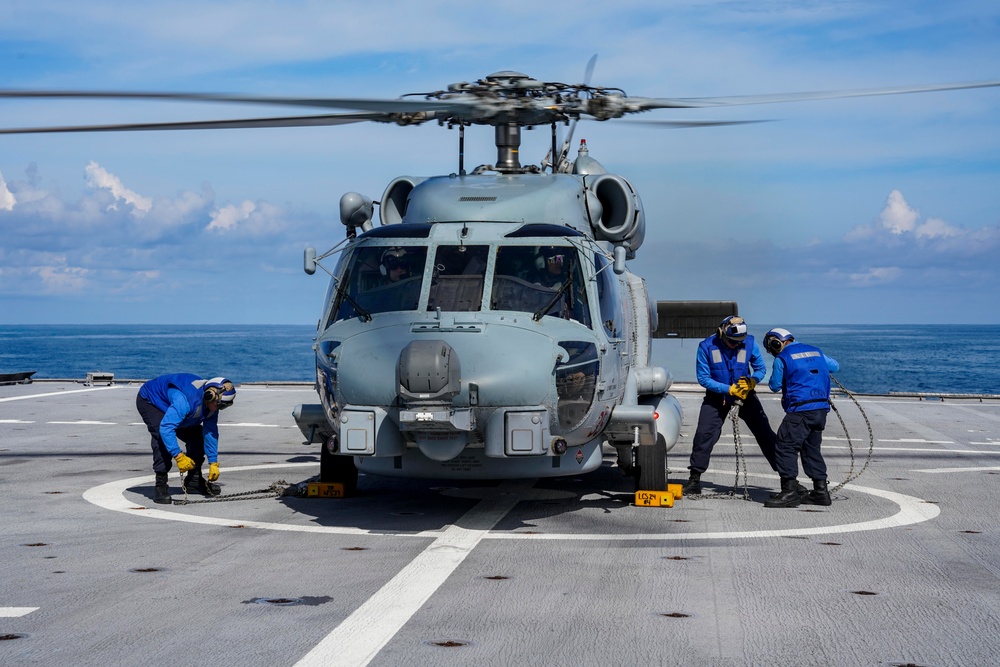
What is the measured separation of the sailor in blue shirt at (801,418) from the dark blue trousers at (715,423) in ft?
2.71

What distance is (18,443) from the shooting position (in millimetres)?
16062

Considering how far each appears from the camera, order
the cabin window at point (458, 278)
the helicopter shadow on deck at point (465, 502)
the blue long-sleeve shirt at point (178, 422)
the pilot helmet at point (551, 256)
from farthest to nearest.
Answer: the blue long-sleeve shirt at point (178, 422), the pilot helmet at point (551, 256), the helicopter shadow on deck at point (465, 502), the cabin window at point (458, 278)

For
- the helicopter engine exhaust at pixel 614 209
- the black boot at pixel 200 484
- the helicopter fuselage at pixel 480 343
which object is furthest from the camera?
the helicopter engine exhaust at pixel 614 209

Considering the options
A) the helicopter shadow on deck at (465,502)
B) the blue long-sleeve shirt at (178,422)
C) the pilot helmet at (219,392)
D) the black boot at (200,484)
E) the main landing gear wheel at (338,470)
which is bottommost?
the helicopter shadow on deck at (465,502)

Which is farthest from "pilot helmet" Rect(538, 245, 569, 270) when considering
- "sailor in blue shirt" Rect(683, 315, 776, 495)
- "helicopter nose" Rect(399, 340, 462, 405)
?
"sailor in blue shirt" Rect(683, 315, 776, 495)

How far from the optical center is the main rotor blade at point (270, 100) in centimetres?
664

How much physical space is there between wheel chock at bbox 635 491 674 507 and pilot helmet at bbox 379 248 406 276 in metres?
3.27

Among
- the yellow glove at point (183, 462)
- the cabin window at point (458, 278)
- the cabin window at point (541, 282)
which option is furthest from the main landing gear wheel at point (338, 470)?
the cabin window at point (541, 282)

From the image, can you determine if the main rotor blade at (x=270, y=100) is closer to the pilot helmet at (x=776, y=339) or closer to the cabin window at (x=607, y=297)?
the cabin window at (x=607, y=297)

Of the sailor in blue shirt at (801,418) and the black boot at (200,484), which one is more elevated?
the sailor in blue shirt at (801,418)

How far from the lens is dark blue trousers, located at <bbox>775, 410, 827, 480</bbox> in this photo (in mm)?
10812

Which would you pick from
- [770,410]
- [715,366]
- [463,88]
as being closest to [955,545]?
[715,366]

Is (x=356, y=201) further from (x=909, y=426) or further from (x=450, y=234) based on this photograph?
(x=909, y=426)

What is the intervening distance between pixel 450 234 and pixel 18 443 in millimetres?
9114
